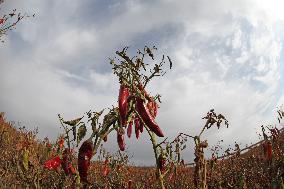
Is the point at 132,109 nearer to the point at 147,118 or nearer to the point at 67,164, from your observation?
the point at 147,118

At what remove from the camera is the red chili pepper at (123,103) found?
100 inches

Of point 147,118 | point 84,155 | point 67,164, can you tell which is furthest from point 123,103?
point 67,164

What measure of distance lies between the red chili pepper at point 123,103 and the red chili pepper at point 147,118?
105 mm

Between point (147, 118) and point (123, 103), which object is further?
point (147, 118)

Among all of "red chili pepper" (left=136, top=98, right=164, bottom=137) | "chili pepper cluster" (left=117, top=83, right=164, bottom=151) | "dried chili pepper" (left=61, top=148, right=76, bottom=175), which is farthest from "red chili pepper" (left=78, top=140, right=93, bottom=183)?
"dried chili pepper" (left=61, top=148, right=76, bottom=175)

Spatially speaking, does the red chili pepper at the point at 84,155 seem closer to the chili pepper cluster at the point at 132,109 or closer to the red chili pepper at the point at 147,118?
the chili pepper cluster at the point at 132,109

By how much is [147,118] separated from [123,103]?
0.97 ft

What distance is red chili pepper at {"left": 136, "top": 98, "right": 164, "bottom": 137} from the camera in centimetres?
279

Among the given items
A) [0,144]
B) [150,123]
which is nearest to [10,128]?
[0,144]

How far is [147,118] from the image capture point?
2.90m

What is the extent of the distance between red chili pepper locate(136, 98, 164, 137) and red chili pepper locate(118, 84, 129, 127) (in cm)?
11

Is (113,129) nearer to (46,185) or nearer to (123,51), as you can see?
(123,51)

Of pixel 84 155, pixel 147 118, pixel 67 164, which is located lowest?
pixel 84 155

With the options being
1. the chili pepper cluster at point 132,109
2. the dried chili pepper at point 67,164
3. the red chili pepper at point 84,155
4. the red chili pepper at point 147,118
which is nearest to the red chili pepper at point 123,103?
the chili pepper cluster at point 132,109
